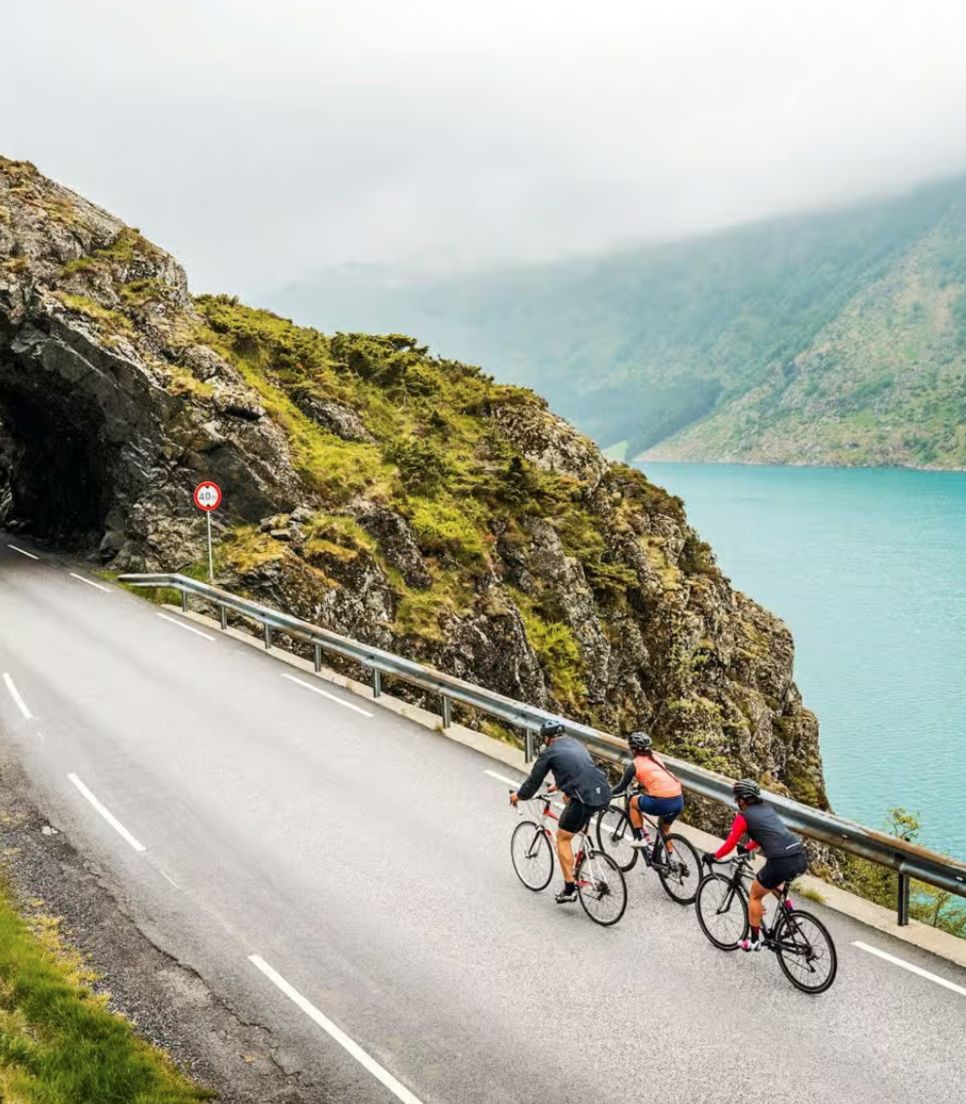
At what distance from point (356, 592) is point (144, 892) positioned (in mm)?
14130

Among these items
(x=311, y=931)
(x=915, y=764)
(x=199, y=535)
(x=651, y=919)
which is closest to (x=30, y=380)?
(x=199, y=535)

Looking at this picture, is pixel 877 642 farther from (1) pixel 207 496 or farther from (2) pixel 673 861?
(2) pixel 673 861

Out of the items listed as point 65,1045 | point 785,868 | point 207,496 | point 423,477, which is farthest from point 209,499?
point 785,868

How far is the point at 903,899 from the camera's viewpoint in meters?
9.22

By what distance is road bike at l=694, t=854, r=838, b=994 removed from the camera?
819cm

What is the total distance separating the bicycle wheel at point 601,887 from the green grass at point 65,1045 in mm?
4278

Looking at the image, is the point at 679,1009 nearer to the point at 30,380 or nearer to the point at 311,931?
the point at 311,931

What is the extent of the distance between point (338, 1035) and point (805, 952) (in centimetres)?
427

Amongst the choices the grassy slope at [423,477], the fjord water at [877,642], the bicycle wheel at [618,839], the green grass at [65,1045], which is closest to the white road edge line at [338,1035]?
the green grass at [65,1045]

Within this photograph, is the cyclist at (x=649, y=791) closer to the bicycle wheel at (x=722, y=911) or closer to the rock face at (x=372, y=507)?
the bicycle wheel at (x=722, y=911)

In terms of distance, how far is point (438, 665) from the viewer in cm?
2373

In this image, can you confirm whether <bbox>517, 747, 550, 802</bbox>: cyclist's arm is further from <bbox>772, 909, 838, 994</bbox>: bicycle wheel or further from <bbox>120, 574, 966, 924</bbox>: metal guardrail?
<bbox>772, 909, 838, 994</bbox>: bicycle wheel

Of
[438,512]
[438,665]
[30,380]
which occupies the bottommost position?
[438,665]

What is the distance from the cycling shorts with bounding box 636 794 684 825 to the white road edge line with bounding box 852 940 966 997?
2.13 metres
